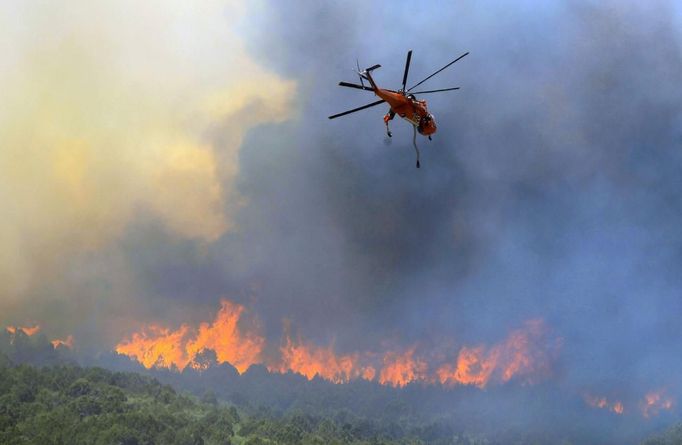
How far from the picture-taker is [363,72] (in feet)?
291

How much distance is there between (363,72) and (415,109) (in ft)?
42.6

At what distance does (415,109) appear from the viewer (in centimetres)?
9912

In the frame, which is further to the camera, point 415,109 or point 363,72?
point 415,109
